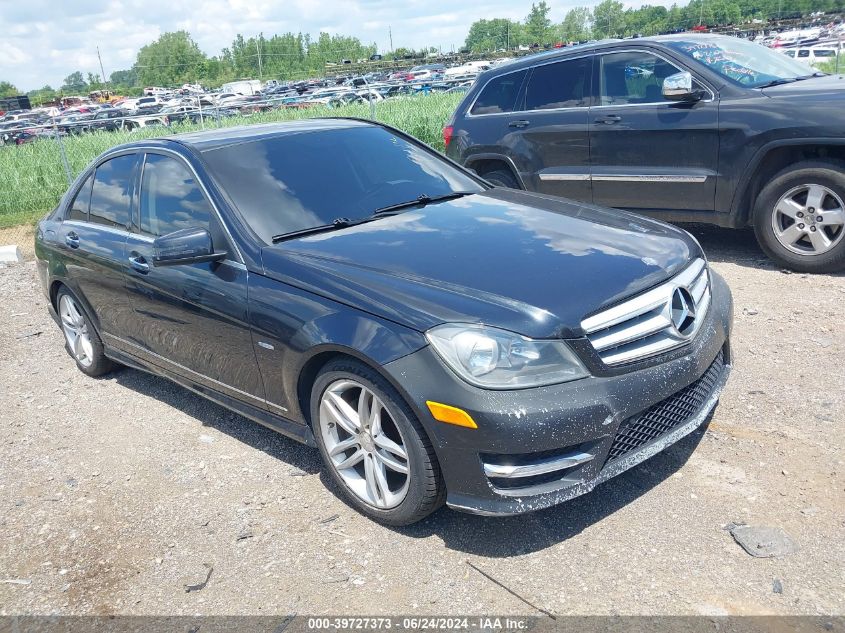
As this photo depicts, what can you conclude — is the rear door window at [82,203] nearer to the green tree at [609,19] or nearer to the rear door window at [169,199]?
the rear door window at [169,199]

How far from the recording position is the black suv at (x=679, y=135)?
5.96 metres

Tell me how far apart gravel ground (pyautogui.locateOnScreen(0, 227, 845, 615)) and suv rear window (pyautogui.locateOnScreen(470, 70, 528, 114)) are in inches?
156

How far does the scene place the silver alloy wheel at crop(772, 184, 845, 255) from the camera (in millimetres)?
5891

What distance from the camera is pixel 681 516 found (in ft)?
10.7

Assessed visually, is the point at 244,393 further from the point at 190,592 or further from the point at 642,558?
the point at 642,558

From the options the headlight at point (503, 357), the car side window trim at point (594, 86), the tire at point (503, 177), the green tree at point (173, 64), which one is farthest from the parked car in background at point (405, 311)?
the green tree at point (173, 64)

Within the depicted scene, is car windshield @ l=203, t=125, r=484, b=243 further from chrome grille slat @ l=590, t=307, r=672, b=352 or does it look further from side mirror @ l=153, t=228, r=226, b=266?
chrome grille slat @ l=590, t=307, r=672, b=352

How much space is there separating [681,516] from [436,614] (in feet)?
3.78

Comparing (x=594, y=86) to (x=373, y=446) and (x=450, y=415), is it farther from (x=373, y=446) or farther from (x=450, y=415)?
(x=450, y=415)

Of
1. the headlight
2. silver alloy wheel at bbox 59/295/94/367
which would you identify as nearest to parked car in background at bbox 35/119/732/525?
the headlight

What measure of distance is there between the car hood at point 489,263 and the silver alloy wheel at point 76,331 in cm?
246

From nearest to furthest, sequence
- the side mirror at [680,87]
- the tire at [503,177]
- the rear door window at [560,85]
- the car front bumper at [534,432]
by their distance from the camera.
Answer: the car front bumper at [534,432] → the side mirror at [680,87] → the rear door window at [560,85] → the tire at [503,177]

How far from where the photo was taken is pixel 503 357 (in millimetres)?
2922

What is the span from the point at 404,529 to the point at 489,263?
4.01ft
